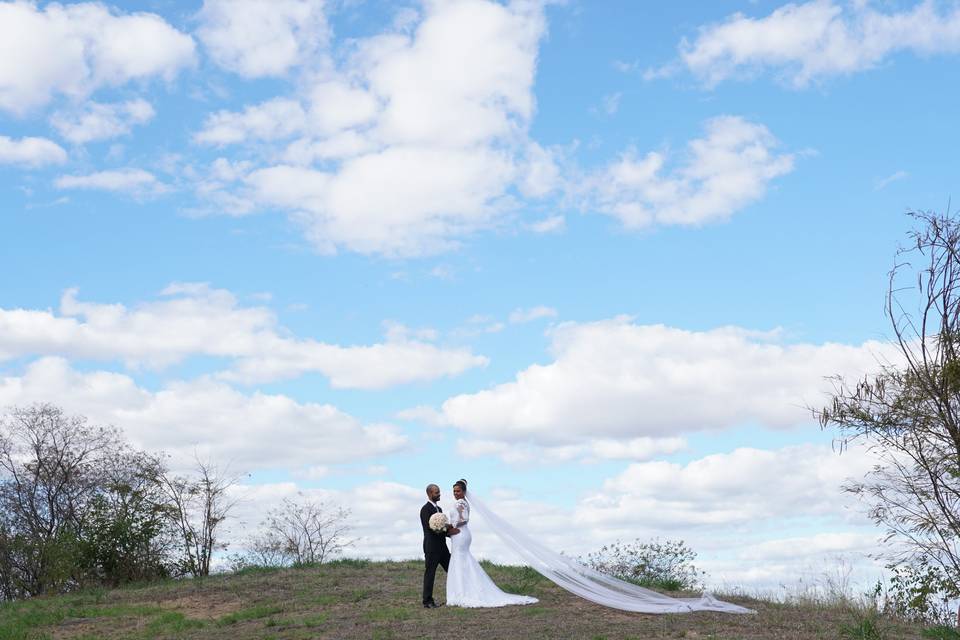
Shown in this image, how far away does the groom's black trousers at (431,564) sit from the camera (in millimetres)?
18000

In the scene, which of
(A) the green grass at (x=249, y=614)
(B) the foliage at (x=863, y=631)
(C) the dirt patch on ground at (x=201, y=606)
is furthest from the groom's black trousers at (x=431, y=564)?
(B) the foliage at (x=863, y=631)

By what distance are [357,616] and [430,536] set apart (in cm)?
207

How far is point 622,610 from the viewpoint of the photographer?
1714 cm

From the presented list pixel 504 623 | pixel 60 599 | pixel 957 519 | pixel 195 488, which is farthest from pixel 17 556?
pixel 957 519

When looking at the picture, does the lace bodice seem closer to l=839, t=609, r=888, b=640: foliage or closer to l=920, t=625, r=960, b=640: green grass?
l=839, t=609, r=888, b=640: foliage

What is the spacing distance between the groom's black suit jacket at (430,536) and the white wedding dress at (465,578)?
0.21m

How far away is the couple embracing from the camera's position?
18.1 m

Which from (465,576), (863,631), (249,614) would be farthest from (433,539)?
(863,631)

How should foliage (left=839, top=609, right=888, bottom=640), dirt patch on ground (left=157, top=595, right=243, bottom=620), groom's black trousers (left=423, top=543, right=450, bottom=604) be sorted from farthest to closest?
dirt patch on ground (left=157, top=595, right=243, bottom=620) → groom's black trousers (left=423, top=543, right=450, bottom=604) → foliage (left=839, top=609, right=888, bottom=640)

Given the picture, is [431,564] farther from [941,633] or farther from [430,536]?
[941,633]

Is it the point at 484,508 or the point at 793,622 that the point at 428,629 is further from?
the point at 793,622

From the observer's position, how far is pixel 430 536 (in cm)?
1847

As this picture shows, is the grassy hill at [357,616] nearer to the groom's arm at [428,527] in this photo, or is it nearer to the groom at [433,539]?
the groom at [433,539]

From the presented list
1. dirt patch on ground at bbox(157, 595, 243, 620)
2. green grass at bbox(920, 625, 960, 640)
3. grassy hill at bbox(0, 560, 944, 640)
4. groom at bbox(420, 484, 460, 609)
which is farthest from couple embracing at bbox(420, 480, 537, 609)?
green grass at bbox(920, 625, 960, 640)
